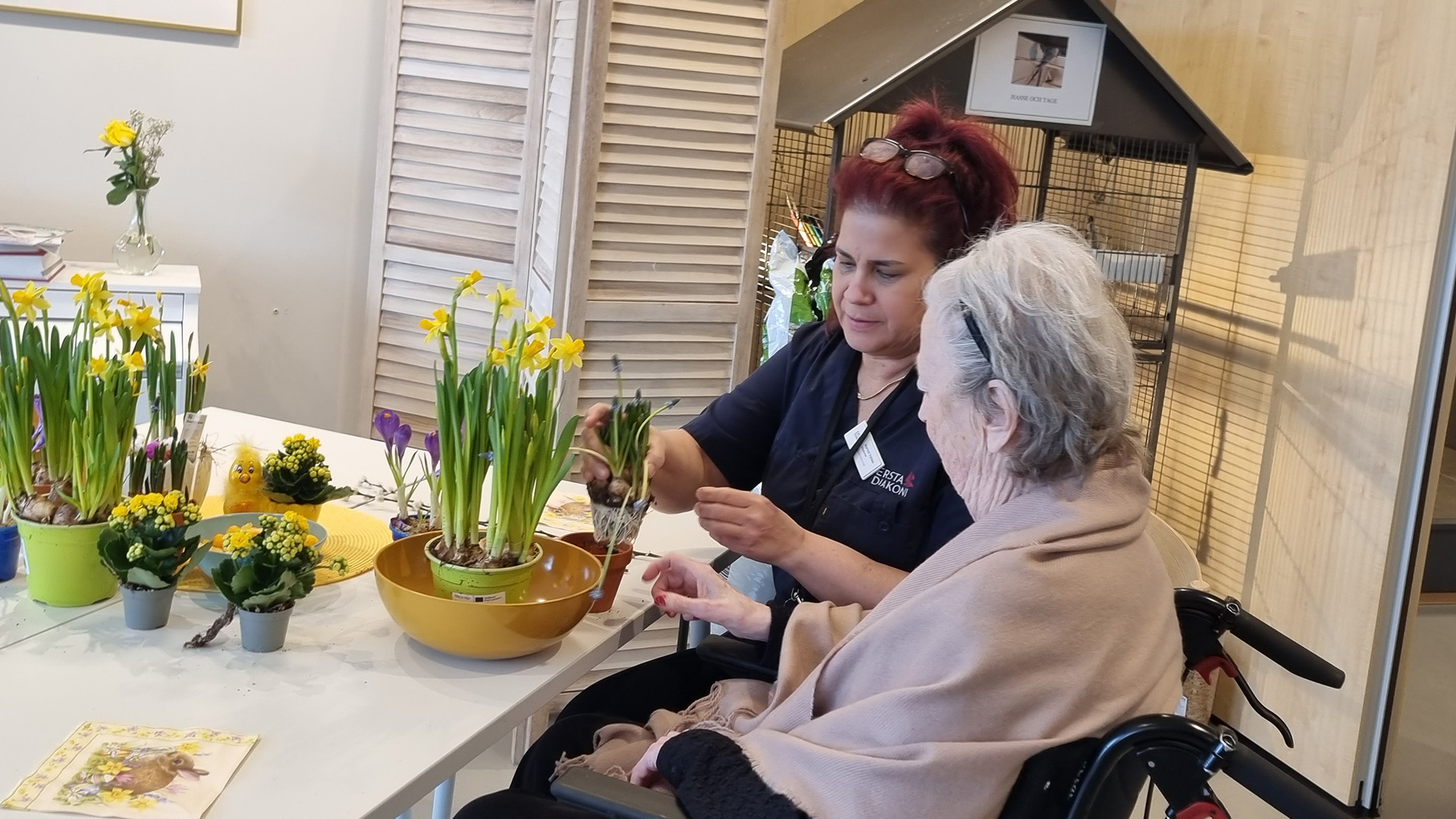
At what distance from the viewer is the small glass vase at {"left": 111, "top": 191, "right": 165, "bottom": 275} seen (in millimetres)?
3055

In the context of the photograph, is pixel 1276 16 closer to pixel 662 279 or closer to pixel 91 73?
pixel 662 279

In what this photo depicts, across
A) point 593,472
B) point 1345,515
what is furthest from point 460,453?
point 1345,515

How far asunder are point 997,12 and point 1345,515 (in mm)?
1313

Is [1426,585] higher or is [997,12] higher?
[997,12]

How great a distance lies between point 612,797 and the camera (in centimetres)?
122

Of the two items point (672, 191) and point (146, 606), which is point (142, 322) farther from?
point (672, 191)

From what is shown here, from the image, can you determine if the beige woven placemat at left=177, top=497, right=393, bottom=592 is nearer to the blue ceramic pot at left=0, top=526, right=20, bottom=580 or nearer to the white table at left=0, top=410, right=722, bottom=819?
the white table at left=0, top=410, right=722, bottom=819

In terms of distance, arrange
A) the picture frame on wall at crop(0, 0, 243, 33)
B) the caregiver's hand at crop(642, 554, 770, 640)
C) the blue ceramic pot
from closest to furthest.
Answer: the blue ceramic pot
the caregiver's hand at crop(642, 554, 770, 640)
the picture frame on wall at crop(0, 0, 243, 33)

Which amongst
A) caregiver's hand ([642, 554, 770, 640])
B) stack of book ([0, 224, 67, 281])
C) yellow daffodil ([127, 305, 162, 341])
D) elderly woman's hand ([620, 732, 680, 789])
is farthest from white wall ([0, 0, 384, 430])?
elderly woman's hand ([620, 732, 680, 789])

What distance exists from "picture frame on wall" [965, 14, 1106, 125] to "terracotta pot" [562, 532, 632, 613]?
1496 millimetres

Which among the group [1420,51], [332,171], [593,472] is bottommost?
[593,472]

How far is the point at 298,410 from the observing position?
367 centimetres

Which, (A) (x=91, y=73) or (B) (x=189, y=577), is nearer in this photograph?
(B) (x=189, y=577)

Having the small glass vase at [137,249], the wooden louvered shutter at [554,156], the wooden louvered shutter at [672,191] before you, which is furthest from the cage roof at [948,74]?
the small glass vase at [137,249]
